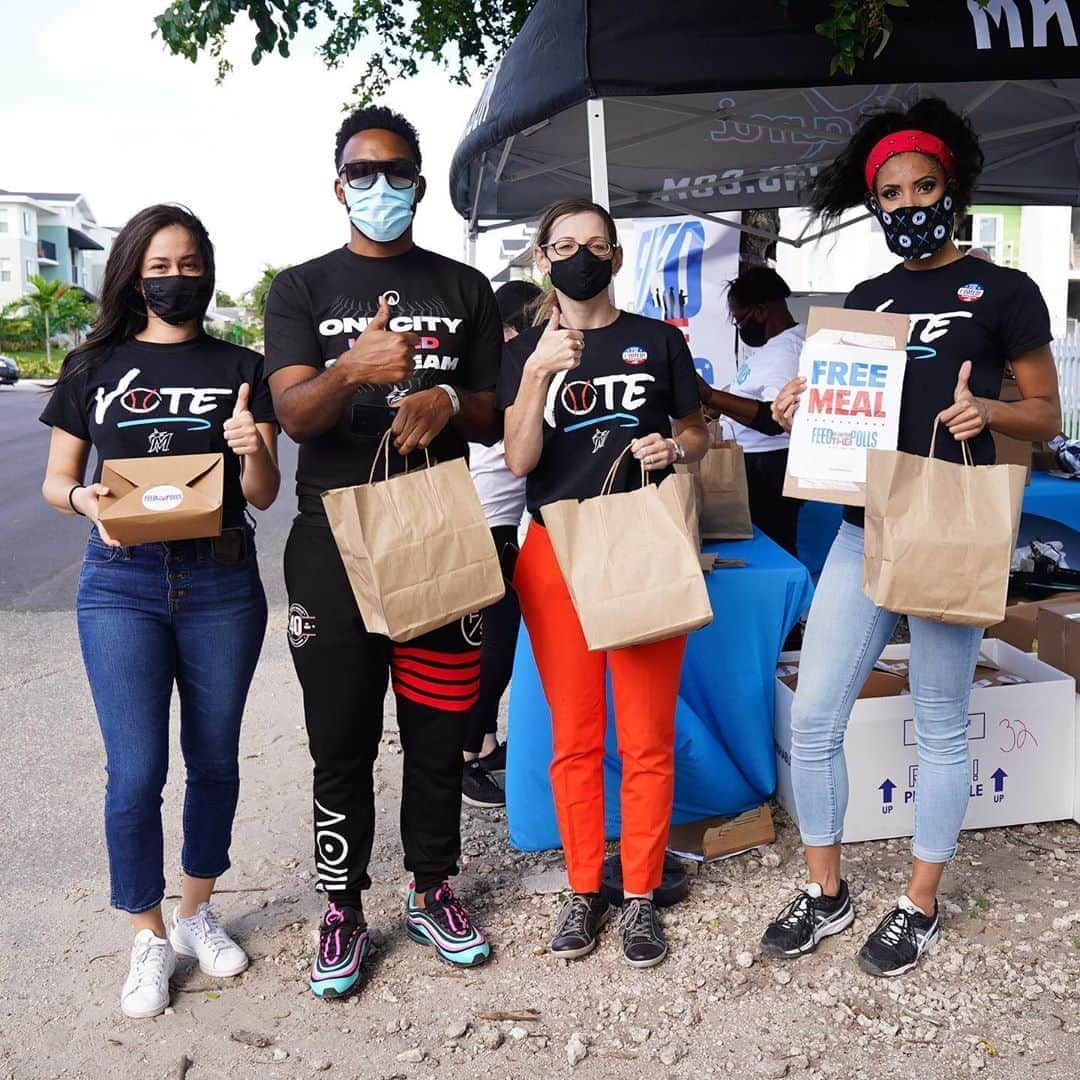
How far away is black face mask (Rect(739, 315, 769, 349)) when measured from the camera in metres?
4.93

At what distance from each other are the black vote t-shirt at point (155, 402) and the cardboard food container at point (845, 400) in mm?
1285

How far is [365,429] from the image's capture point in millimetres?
2588

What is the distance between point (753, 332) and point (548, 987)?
3.11m

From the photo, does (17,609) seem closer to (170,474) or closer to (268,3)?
(268,3)

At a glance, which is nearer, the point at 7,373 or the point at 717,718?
the point at 717,718

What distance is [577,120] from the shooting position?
6.05 m

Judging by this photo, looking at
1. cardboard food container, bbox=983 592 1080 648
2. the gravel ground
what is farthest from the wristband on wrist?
cardboard food container, bbox=983 592 1080 648

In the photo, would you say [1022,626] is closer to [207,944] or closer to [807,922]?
[807,922]

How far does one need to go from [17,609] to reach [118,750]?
17.2 feet

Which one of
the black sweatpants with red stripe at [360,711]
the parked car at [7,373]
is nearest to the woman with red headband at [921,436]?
the black sweatpants with red stripe at [360,711]

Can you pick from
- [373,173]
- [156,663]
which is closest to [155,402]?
[156,663]

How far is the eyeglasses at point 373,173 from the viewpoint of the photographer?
2.60 m

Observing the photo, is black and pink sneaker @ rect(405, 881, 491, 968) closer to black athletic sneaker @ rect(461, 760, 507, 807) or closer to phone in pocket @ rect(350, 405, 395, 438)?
black athletic sneaker @ rect(461, 760, 507, 807)

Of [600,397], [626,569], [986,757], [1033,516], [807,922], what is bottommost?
[807,922]
